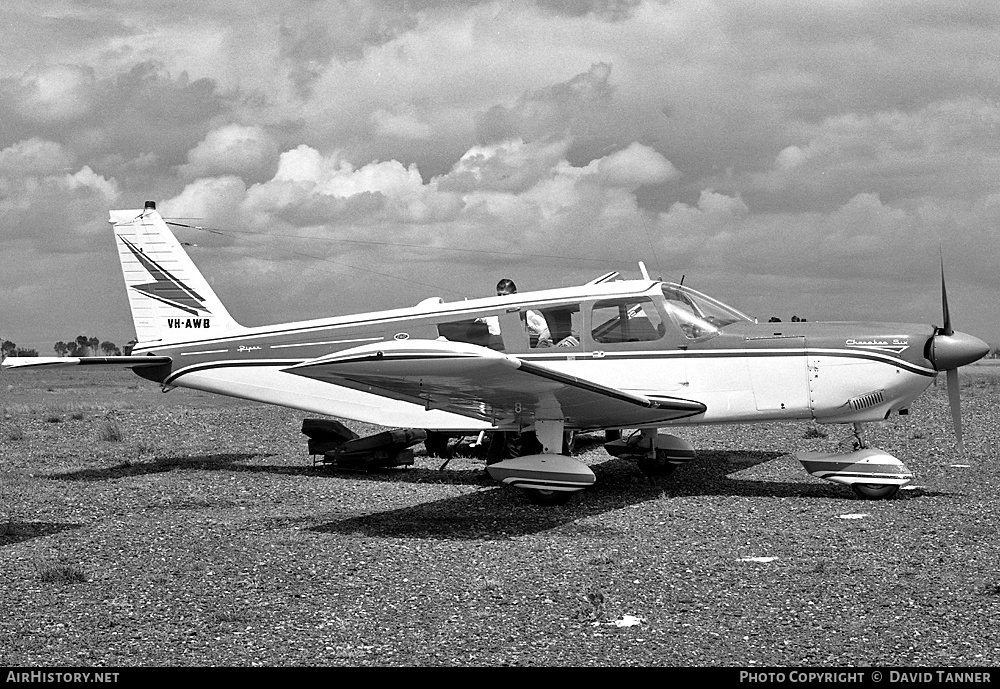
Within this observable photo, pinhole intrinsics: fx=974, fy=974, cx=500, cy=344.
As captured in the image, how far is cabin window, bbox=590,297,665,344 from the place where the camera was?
1093cm

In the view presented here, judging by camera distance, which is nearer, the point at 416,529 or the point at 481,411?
the point at 416,529

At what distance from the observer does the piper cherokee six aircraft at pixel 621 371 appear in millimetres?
9617

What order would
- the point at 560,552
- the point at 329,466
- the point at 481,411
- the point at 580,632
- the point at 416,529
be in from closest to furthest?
the point at 580,632 < the point at 560,552 < the point at 416,529 < the point at 481,411 < the point at 329,466

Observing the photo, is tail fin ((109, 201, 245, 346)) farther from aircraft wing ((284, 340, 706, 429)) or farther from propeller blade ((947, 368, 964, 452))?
propeller blade ((947, 368, 964, 452))

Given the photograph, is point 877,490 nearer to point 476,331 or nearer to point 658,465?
point 658,465

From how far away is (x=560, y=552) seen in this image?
7793 mm

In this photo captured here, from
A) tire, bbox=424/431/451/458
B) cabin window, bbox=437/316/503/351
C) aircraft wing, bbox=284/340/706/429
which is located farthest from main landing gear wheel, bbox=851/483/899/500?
tire, bbox=424/431/451/458

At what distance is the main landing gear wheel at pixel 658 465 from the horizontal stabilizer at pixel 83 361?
21.9 feet

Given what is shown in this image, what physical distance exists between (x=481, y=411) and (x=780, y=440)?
678 centimetres

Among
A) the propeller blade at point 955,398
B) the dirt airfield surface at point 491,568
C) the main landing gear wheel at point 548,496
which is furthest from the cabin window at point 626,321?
the propeller blade at point 955,398

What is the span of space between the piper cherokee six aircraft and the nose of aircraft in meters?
0.01

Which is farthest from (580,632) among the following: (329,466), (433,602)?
(329,466)

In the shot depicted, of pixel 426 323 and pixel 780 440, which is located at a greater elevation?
pixel 426 323

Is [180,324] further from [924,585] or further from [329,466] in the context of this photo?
[924,585]
